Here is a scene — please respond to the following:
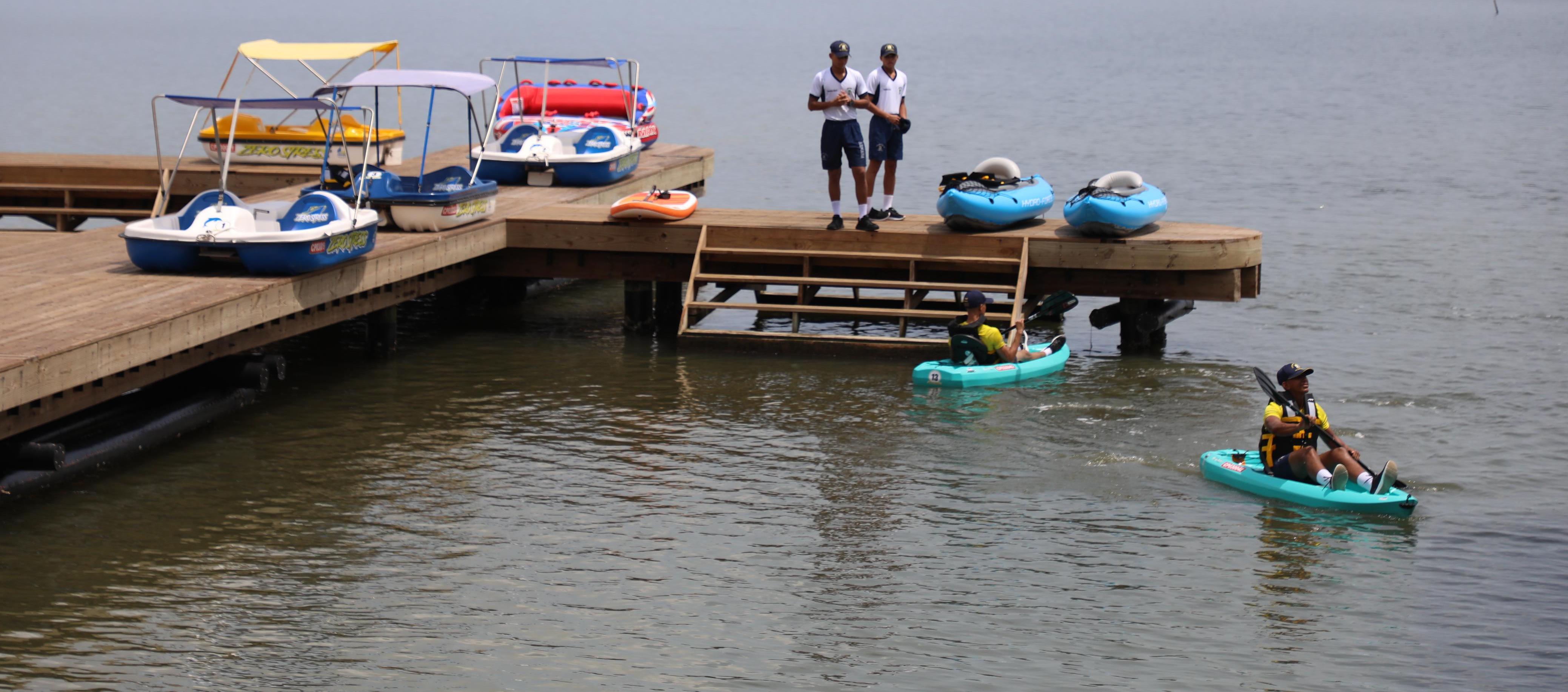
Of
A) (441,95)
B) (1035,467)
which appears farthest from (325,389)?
(441,95)

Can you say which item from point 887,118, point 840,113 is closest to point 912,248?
point 887,118

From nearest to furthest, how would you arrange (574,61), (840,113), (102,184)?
1. (840,113)
2. (574,61)
3. (102,184)

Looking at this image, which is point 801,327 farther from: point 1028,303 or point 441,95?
point 441,95

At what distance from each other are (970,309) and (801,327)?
3.97 m

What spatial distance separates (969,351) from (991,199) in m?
2.35

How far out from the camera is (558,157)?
20969 millimetres

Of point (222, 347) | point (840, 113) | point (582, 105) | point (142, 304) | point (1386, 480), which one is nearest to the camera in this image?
point (1386, 480)

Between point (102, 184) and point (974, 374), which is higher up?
point (102, 184)

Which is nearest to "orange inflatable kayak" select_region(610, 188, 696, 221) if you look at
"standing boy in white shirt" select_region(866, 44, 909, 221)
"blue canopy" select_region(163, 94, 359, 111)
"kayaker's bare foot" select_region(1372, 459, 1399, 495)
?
"standing boy in white shirt" select_region(866, 44, 909, 221)

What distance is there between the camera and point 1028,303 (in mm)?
17891

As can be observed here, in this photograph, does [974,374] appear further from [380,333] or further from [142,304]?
[142,304]

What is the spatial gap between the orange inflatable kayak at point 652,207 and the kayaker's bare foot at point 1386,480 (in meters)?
8.58

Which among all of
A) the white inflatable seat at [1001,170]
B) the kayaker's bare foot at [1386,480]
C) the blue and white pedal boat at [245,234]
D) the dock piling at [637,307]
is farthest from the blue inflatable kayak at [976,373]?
the blue and white pedal boat at [245,234]

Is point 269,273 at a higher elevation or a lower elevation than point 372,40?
lower
